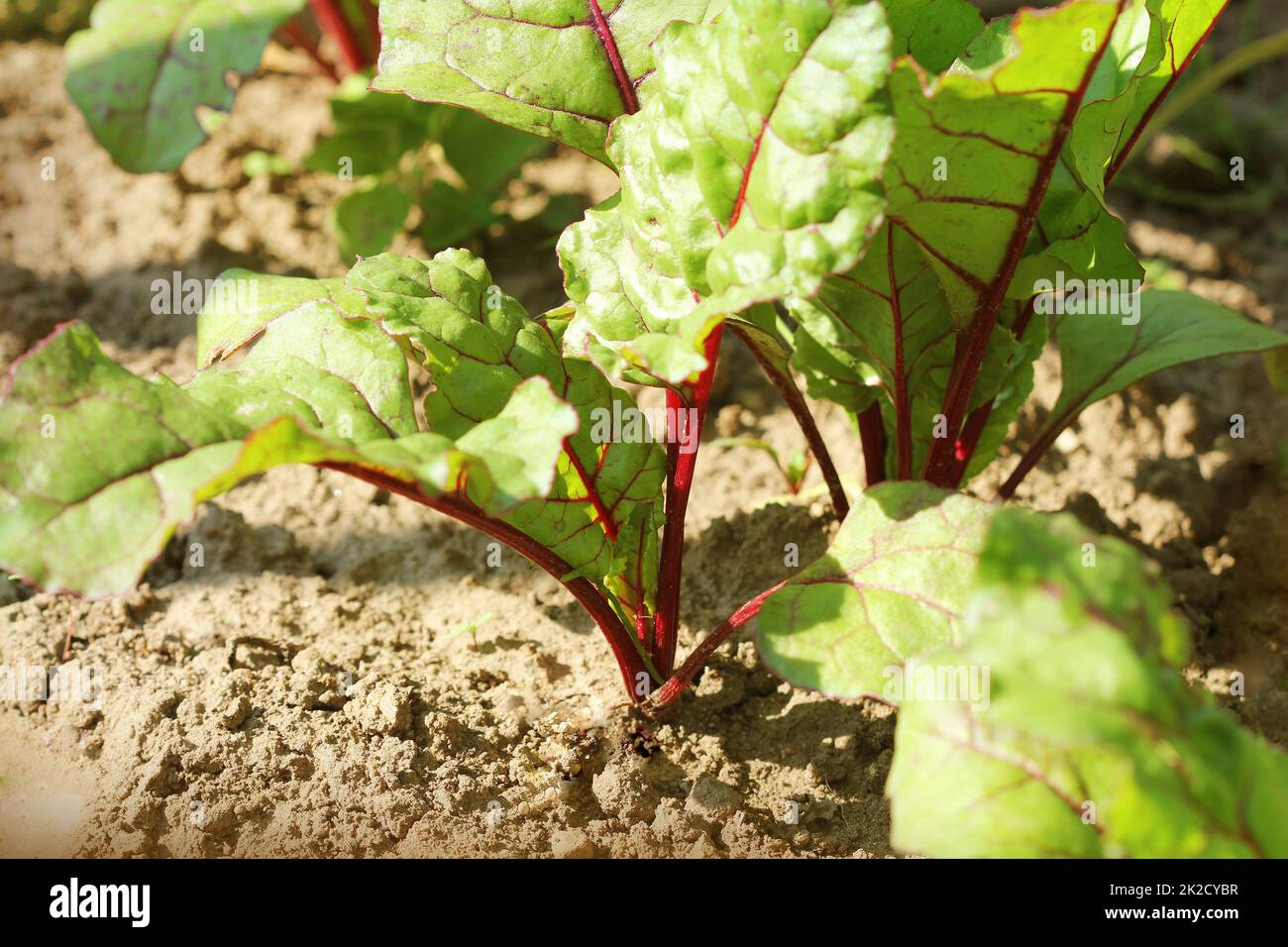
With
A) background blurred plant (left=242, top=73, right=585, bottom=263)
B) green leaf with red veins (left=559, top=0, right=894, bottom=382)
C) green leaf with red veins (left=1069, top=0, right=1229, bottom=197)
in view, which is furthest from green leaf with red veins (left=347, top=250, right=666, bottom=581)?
background blurred plant (left=242, top=73, right=585, bottom=263)

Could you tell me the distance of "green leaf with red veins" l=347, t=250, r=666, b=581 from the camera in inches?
63.2

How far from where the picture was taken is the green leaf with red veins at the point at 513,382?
1606 millimetres

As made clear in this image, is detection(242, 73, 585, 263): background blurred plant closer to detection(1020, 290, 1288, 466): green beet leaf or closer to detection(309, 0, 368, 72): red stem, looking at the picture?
detection(309, 0, 368, 72): red stem

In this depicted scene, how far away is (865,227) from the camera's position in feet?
4.38

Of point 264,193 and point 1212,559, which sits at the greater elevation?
point 264,193

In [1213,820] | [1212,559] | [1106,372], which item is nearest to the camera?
[1213,820]

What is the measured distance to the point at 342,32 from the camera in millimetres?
2951

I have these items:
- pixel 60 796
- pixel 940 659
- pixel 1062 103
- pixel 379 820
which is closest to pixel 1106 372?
pixel 1062 103

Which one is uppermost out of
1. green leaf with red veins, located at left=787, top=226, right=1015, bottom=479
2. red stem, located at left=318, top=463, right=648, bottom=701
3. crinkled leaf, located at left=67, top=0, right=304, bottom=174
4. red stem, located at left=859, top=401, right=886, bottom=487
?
crinkled leaf, located at left=67, top=0, right=304, bottom=174

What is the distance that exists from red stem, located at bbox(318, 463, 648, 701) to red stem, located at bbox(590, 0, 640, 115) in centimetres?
68

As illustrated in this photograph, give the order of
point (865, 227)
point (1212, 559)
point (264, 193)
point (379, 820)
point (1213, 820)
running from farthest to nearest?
point (264, 193) < point (1212, 559) < point (379, 820) < point (865, 227) < point (1213, 820)

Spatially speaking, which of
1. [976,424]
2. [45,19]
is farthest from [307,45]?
[976,424]

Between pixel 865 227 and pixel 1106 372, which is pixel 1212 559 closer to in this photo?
pixel 1106 372
